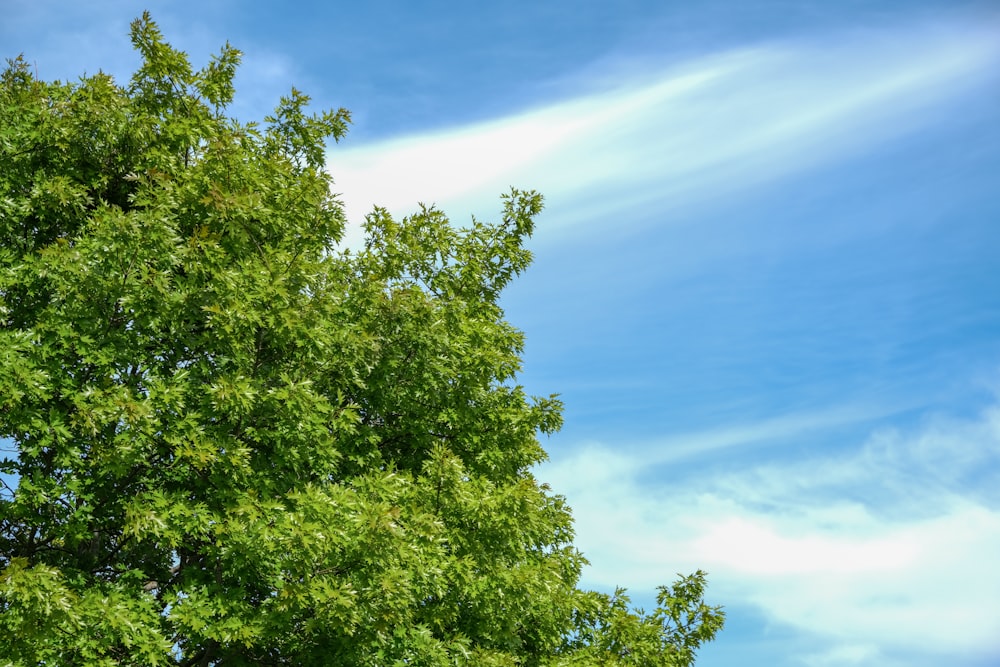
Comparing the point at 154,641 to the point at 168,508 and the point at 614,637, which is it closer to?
the point at 168,508

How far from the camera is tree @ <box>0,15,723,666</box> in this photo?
14.8 metres

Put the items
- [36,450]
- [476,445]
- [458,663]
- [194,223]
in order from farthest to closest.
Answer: [476,445] < [194,223] < [458,663] < [36,450]

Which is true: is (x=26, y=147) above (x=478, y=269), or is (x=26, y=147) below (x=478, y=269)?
below

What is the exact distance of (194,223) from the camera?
60.4 feet

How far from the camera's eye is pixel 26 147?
18500mm

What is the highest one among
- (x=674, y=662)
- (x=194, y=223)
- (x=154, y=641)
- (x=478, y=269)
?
(x=478, y=269)

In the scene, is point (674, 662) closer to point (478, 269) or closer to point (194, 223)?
point (478, 269)

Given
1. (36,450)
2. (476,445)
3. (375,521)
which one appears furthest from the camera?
(476,445)

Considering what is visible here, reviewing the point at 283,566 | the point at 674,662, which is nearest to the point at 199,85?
the point at 283,566

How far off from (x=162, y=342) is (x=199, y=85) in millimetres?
6744

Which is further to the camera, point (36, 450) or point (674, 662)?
point (674, 662)

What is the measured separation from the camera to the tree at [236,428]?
48.4ft

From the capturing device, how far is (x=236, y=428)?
53.8 feet

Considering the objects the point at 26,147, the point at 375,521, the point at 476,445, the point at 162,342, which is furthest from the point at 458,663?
the point at 26,147
